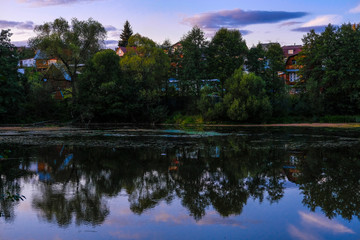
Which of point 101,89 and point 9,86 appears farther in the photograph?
point 101,89

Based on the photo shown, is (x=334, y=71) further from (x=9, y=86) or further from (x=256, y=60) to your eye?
(x=9, y=86)

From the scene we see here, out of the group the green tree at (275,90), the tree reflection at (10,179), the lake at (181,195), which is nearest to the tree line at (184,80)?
the green tree at (275,90)

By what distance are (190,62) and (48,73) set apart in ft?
67.0

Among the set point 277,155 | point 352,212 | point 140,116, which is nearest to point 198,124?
point 140,116

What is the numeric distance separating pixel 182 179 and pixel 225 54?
1734 inches

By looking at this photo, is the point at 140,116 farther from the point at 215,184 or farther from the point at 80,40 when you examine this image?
the point at 215,184

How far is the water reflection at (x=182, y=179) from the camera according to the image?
9.26 m

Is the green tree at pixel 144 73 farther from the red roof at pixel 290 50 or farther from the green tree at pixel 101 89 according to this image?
the red roof at pixel 290 50

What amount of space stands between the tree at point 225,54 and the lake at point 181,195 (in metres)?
36.0

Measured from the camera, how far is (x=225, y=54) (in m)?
54.7

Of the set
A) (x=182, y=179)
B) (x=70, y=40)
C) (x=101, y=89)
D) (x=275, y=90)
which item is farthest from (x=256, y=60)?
(x=182, y=179)

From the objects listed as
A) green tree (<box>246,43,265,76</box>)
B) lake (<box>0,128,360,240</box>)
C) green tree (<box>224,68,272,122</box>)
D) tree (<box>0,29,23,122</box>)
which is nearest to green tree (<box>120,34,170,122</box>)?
green tree (<box>224,68,272,122</box>)

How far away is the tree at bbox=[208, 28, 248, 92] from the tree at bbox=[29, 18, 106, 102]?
16246mm

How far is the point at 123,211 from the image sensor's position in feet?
29.4
